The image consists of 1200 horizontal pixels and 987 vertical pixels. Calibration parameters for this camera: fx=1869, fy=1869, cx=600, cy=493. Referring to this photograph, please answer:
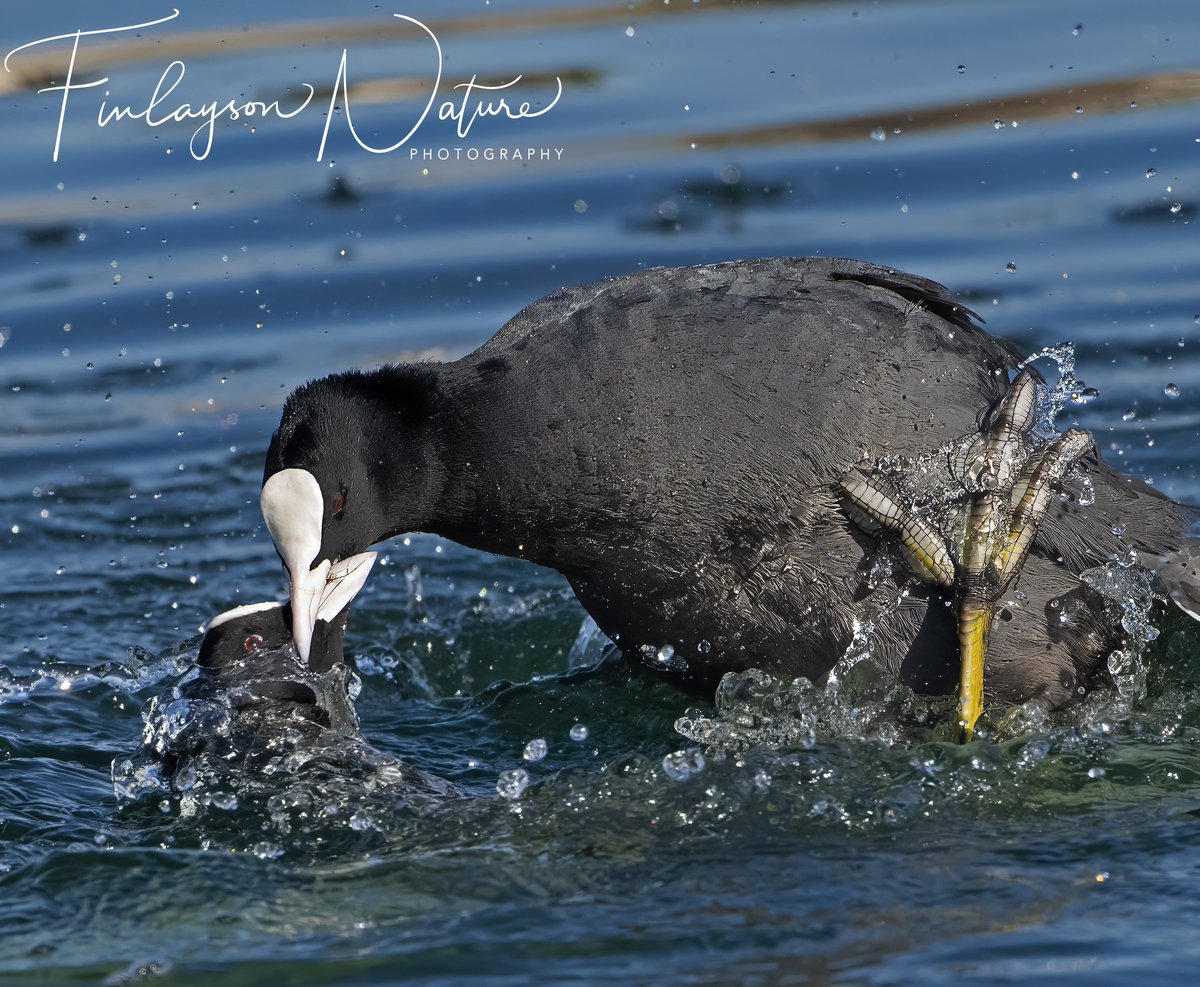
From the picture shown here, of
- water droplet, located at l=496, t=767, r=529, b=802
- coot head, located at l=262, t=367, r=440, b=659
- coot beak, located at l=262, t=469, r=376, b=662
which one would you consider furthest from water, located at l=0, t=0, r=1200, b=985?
coot head, located at l=262, t=367, r=440, b=659

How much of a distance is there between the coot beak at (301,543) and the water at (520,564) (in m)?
0.39

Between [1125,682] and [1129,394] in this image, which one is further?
[1129,394]

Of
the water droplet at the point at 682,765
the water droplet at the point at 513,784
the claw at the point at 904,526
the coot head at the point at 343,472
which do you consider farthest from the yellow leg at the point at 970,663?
the coot head at the point at 343,472

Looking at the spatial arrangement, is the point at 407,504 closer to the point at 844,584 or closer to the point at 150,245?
the point at 844,584

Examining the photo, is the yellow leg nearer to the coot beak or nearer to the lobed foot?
the lobed foot

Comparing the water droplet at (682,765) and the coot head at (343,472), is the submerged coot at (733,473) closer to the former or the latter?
the coot head at (343,472)

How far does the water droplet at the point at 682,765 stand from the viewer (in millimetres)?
4238

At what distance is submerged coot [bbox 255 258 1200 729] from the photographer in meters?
4.29

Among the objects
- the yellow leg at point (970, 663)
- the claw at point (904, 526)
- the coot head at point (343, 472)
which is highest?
the coot head at point (343, 472)

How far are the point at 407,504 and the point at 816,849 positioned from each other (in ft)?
4.12

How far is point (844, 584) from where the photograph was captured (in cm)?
441

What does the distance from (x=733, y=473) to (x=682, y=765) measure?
68 cm

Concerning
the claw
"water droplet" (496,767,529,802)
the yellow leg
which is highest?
the claw

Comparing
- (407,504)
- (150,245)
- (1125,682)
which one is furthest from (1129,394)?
(150,245)
